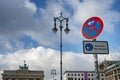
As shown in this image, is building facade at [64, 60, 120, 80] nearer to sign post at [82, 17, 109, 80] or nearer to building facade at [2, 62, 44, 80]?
building facade at [2, 62, 44, 80]

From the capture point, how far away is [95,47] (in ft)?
39.3

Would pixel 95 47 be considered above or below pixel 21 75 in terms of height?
below

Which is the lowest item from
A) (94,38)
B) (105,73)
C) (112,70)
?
(94,38)

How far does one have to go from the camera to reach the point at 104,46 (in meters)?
12.1

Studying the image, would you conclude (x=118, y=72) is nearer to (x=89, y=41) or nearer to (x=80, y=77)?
(x=80, y=77)

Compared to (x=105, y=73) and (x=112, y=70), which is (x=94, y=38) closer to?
(x=112, y=70)

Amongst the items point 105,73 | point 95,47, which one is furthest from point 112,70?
point 95,47

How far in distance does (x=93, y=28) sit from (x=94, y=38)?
0.43 m

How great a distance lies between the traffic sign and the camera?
11.9 metres

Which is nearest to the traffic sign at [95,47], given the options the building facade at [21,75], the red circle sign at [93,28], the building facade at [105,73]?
the red circle sign at [93,28]

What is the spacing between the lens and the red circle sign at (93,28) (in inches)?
467

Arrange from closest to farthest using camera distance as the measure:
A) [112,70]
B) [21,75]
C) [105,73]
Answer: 1. [21,75]
2. [112,70]
3. [105,73]

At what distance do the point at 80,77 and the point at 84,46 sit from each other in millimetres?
163091

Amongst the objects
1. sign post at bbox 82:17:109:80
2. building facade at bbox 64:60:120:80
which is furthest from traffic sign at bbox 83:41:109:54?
building facade at bbox 64:60:120:80
